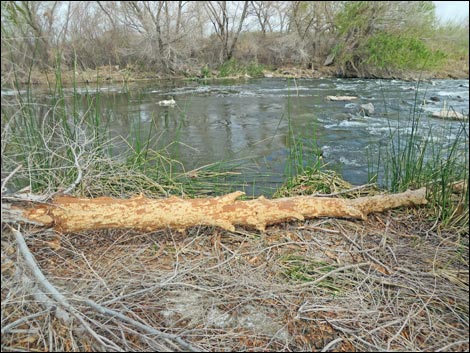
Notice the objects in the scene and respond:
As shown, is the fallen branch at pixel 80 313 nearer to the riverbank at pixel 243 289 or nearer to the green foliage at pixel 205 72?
the riverbank at pixel 243 289

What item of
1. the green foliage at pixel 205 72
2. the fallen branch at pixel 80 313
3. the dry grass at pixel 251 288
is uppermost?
the green foliage at pixel 205 72

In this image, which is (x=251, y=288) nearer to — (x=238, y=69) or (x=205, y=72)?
(x=205, y=72)

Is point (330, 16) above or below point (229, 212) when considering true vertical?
above

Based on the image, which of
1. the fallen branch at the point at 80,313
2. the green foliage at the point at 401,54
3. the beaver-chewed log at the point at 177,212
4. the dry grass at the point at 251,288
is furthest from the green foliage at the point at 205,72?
the fallen branch at the point at 80,313

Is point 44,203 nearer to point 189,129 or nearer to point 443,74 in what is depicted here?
point 189,129

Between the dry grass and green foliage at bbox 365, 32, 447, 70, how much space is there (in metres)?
16.1

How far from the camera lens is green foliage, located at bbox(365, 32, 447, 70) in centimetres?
1520

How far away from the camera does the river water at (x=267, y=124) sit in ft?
12.7

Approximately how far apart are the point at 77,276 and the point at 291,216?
1123 mm

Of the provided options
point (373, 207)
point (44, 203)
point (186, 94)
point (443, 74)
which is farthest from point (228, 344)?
point (443, 74)

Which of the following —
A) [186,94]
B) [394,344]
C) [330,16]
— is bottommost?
[394,344]

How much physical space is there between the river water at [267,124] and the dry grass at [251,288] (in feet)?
3.35

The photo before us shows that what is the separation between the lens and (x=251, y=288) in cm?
138

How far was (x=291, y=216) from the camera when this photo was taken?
6.01ft
